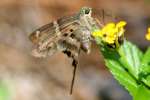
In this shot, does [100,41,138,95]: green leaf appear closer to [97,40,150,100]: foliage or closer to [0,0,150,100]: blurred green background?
[97,40,150,100]: foliage

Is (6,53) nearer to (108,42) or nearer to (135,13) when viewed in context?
(135,13)

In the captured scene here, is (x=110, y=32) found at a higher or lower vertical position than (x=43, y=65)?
higher

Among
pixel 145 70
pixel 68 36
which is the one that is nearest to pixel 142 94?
pixel 145 70

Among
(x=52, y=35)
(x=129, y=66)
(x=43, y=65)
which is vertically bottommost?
(x=43, y=65)

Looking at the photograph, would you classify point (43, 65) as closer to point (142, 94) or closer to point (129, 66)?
point (129, 66)

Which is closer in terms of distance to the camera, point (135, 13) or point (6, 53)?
point (6, 53)

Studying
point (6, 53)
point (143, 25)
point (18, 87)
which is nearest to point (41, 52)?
point (18, 87)

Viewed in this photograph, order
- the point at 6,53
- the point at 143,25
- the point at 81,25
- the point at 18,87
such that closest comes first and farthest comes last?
the point at 81,25 < the point at 18,87 < the point at 6,53 < the point at 143,25
